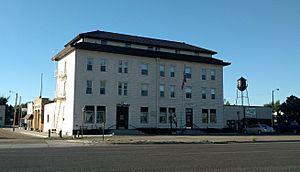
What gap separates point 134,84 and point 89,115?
739 cm

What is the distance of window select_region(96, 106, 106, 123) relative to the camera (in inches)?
1833

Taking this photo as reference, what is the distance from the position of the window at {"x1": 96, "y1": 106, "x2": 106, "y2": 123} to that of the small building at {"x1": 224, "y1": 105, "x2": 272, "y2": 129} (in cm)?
2030

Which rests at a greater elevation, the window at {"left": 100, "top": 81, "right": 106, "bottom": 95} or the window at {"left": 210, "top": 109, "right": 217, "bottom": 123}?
the window at {"left": 100, "top": 81, "right": 106, "bottom": 95}

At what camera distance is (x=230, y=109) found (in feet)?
192

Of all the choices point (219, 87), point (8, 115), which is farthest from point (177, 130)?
point (8, 115)

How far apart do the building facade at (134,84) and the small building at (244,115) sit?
2.38 metres

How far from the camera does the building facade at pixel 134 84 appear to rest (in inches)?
1823

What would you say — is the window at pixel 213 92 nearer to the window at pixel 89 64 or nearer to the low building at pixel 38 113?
the window at pixel 89 64

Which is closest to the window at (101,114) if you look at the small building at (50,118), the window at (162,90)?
the small building at (50,118)

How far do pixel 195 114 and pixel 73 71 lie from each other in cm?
1844

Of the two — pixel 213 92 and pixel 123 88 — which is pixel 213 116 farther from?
pixel 123 88

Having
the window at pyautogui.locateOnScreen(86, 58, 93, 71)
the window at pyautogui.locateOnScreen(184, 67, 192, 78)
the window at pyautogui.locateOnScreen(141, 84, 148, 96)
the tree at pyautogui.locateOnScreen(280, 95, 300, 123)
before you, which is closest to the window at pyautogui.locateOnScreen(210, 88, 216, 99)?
the window at pyautogui.locateOnScreen(184, 67, 192, 78)

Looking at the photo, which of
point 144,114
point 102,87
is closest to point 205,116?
point 144,114

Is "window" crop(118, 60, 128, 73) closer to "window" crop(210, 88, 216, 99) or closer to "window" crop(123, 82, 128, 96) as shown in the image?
"window" crop(123, 82, 128, 96)
